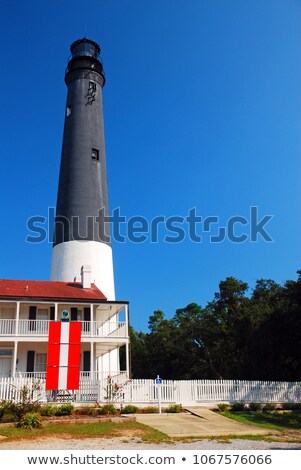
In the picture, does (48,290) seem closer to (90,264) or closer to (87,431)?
(90,264)

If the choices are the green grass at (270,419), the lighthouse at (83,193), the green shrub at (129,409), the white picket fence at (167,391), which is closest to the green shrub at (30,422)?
the white picket fence at (167,391)

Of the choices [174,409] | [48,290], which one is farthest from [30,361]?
[174,409]

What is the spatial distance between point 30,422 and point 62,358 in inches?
145

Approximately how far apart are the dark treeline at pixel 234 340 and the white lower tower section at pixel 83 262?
32.7ft

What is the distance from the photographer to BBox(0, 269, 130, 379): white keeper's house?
77.2ft

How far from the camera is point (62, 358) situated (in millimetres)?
16844

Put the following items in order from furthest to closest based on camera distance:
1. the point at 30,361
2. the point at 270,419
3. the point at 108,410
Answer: the point at 30,361 < the point at 270,419 < the point at 108,410

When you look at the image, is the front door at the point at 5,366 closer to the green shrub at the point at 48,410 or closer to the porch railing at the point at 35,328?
the porch railing at the point at 35,328

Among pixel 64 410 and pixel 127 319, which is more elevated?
pixel 127 319

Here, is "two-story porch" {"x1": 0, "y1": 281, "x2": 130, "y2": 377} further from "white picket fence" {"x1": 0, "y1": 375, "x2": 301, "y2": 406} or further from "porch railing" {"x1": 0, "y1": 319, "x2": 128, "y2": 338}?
"white picket fence" {"x1": 0, "y1": 375, "x2": 301, "y2": 406}

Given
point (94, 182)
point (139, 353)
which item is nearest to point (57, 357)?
point (94, 182)

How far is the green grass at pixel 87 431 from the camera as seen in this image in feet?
38.9
